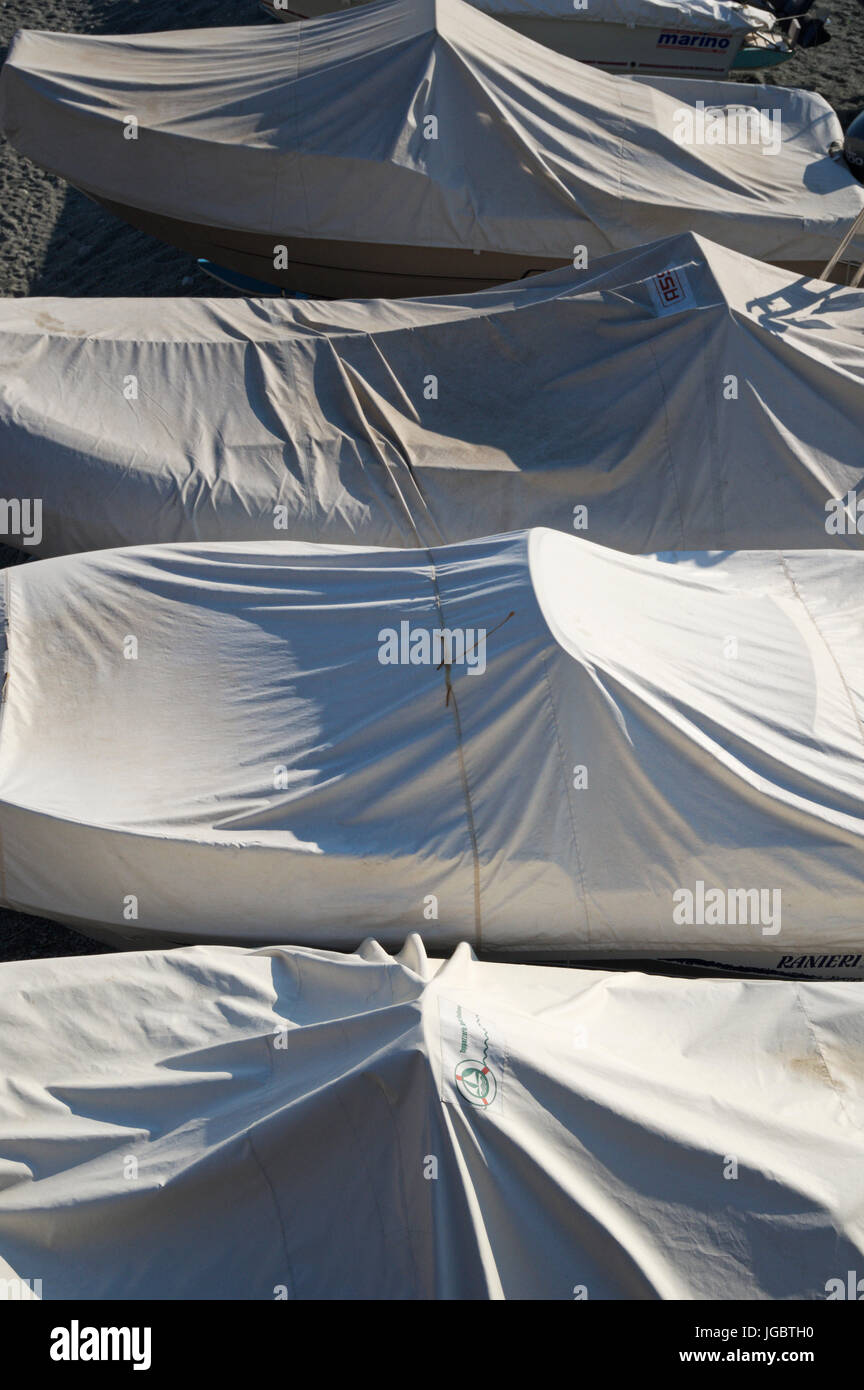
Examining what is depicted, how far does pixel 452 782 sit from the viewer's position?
10.8ft

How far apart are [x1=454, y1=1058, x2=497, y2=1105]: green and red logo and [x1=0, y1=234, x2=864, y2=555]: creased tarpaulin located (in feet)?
8.03

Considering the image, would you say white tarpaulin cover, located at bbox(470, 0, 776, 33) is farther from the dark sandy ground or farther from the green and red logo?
the green and red logo

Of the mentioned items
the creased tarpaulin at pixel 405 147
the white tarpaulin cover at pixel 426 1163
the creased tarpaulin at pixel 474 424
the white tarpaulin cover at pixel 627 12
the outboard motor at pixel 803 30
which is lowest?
the white tarpaulin cover at pixel 426 1163

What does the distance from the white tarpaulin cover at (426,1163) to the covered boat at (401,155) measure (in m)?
4.49

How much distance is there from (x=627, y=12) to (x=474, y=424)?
5207 mm

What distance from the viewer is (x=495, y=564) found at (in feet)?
11.8

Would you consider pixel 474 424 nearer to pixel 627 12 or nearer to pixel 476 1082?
pixel 476 1082

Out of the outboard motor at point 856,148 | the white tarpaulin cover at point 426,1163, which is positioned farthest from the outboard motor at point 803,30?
the white tarpaulin cover at point 426,1163

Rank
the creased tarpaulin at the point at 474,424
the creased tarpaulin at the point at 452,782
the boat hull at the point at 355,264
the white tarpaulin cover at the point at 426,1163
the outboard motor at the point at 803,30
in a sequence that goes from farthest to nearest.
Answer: the outboard motor at the point at 803,30 → the boat hull at the point at 355,264 → the creased tarpaulin at the point at 474,424 → the creased tarpaulin at the point at 452,782 → the white tarpaulin cover at the point at 426,1163

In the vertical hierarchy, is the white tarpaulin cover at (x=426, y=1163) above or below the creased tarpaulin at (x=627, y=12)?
below

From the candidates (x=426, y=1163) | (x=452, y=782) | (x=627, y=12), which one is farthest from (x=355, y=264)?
(x=426, y=1163)

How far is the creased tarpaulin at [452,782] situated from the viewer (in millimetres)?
3258

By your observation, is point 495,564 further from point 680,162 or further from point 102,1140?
point 680,162

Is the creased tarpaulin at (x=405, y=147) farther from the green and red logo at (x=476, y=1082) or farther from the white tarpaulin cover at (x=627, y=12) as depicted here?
the green and red logo at (x=476, y=1082)
